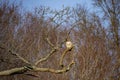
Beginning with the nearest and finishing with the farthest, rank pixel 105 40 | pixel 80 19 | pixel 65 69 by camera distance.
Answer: pixel 65 69, pixel 105 40, pixel 80 19

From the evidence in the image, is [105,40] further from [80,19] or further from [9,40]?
[9,40]

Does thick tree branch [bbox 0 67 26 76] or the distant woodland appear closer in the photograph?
thick tree branch [bbox 0 67 26 76]

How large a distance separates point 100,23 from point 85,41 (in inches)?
199

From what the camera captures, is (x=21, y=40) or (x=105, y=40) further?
(x=105, y=40)

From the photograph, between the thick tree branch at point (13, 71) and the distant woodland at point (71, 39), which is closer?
the thick tree branch at point (13, 71)

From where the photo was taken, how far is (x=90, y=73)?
46.6 ft

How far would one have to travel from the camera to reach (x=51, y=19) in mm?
23406

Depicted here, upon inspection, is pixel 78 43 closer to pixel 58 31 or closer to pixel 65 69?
pixel 58 31

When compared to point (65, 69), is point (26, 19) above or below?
above

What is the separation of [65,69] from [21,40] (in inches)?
554

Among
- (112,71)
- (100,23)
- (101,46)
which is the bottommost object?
(112,71)

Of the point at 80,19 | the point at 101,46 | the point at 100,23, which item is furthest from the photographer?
the point at 80,19

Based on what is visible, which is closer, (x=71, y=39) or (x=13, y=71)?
(x=13, y=71)

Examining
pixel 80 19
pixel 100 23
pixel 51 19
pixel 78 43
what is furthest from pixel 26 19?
pixel 78 43
